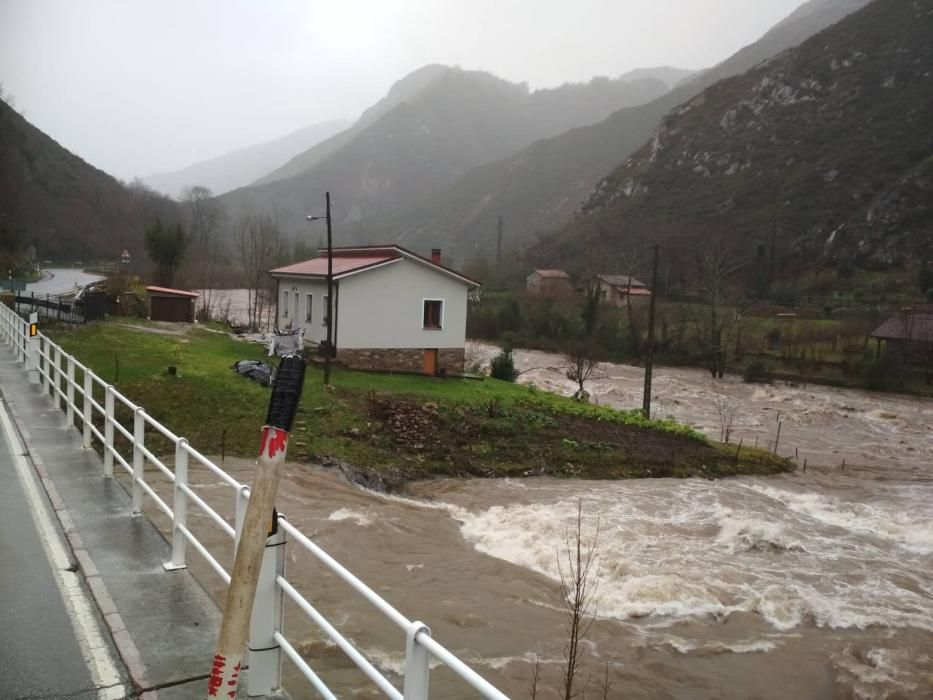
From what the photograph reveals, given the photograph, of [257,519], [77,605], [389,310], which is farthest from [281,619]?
[389,310]

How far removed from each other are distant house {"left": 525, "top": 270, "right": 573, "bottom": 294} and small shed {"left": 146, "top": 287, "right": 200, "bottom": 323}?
39.1 meters

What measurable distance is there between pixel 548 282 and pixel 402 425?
191ft

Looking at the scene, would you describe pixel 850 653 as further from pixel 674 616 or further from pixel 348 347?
pixel 348 347

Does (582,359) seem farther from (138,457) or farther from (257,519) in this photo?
(257,519)

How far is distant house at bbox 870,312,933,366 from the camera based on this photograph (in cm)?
4334

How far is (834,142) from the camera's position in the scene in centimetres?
9456

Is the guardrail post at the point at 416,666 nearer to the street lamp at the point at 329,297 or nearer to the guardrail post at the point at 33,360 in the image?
the guardrail post at the point at 33,360

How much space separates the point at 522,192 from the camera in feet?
558

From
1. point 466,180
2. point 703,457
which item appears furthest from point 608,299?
point 466,180

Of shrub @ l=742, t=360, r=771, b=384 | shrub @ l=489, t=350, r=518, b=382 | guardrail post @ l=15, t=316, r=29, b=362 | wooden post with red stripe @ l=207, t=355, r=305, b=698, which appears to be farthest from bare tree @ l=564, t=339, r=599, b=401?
wooden post with red stripe @ l=207, t=355, r=305, b=698

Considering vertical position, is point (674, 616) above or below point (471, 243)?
below

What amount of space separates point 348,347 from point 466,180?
550 ft

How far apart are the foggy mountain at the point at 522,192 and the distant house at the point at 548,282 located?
182 feet

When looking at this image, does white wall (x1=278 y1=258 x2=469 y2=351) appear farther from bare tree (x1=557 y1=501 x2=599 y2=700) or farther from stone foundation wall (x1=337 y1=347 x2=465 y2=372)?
bare tree (x1=557 y1=501 x2=599 y2=700)
